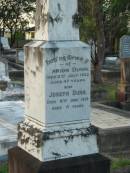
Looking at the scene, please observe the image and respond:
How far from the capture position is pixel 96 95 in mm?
14023

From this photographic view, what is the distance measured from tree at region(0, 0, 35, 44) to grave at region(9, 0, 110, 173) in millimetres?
32638

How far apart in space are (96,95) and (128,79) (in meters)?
1.42

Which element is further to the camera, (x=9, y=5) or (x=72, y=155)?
(x=9, y=5)

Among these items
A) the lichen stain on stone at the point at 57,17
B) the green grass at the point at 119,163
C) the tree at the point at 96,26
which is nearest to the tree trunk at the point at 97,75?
the tree at the point at 96,26

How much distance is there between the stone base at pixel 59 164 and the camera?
545 cm

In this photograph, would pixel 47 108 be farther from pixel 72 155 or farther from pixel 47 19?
pixel 47 19

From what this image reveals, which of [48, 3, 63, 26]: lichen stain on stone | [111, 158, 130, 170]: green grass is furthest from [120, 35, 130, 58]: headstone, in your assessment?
[48, 3, 63, 26]: lichen stain on stone

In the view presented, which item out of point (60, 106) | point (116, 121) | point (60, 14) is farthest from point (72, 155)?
point (116, 121)

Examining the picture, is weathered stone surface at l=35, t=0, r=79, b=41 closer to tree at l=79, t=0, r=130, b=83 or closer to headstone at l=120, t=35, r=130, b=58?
headstone at l=120, t=35, r=130, b=58

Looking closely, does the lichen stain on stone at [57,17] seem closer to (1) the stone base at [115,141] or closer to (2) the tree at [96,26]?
(1) the stone base at [115,141]

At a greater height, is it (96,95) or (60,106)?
(60,106)

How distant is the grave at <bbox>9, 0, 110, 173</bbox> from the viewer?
556cm

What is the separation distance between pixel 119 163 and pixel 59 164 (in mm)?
2198

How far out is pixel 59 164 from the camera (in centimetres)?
552
